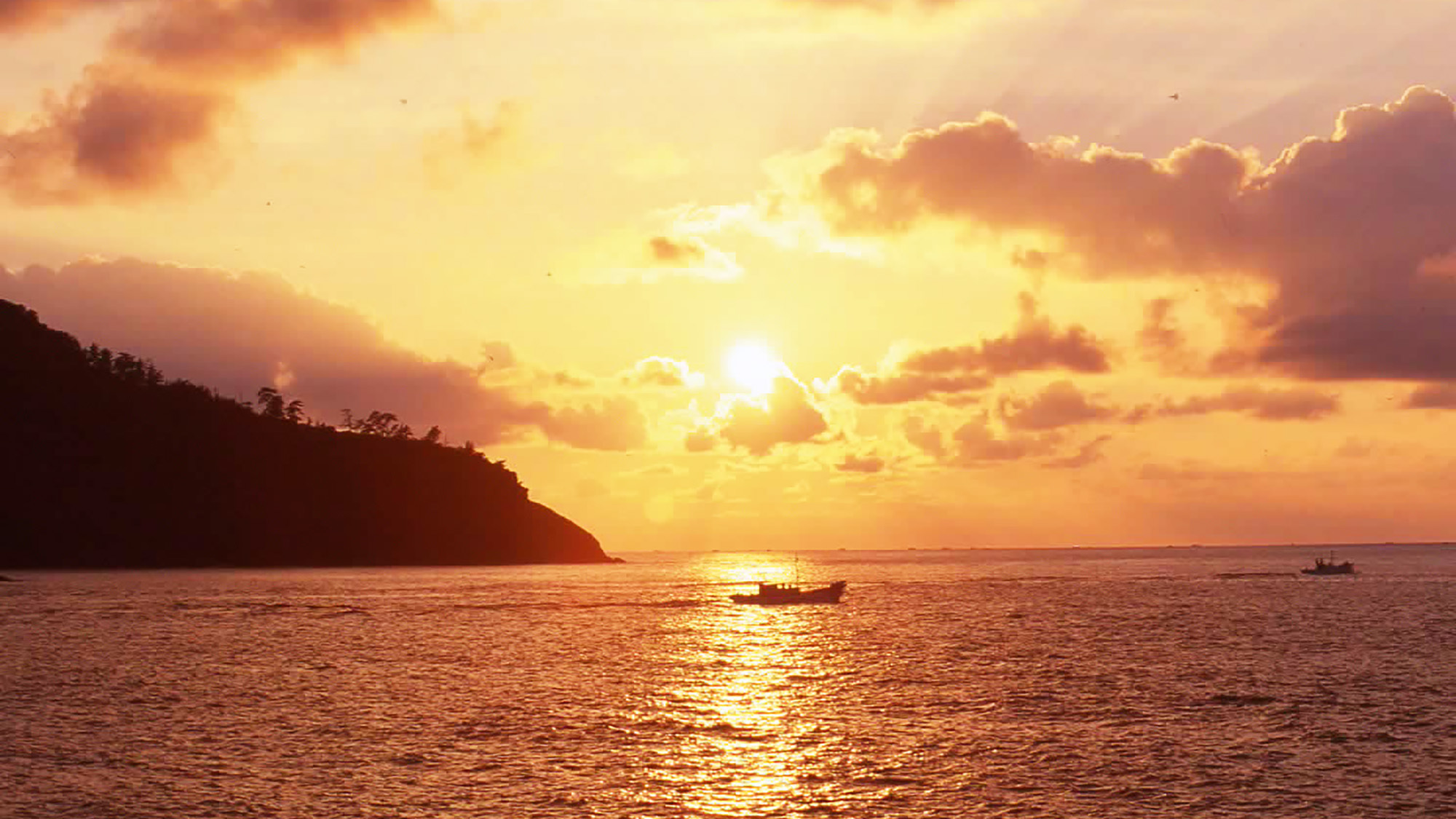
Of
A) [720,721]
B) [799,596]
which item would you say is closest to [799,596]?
[799,596]

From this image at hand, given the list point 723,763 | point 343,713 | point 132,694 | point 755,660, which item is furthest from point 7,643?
point 723,763

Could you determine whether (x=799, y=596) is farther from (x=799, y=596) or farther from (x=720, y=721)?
(x=720, y=721)

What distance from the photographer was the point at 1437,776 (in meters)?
55.1

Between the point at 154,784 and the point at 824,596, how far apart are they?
5879 inches

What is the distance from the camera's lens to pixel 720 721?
7144cm

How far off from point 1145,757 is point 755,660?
2008 inches

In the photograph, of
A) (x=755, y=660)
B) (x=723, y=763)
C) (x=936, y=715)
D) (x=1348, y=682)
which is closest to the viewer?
(x=723, y=763)

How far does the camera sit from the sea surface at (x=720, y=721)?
5059 cm

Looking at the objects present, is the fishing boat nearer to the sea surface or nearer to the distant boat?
the distant boat

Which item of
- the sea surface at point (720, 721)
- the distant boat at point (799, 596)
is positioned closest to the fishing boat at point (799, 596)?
the distant boat at point (799, 596)

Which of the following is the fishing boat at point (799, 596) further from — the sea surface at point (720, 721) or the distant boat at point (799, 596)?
the sea surface at point (720, 721)

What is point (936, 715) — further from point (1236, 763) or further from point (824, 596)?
point (824, 596)

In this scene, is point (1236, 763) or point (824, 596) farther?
point (824, 596)

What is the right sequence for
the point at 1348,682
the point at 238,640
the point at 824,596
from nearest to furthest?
the point at 1348,682
the point at 238,640
the point at 824,596
